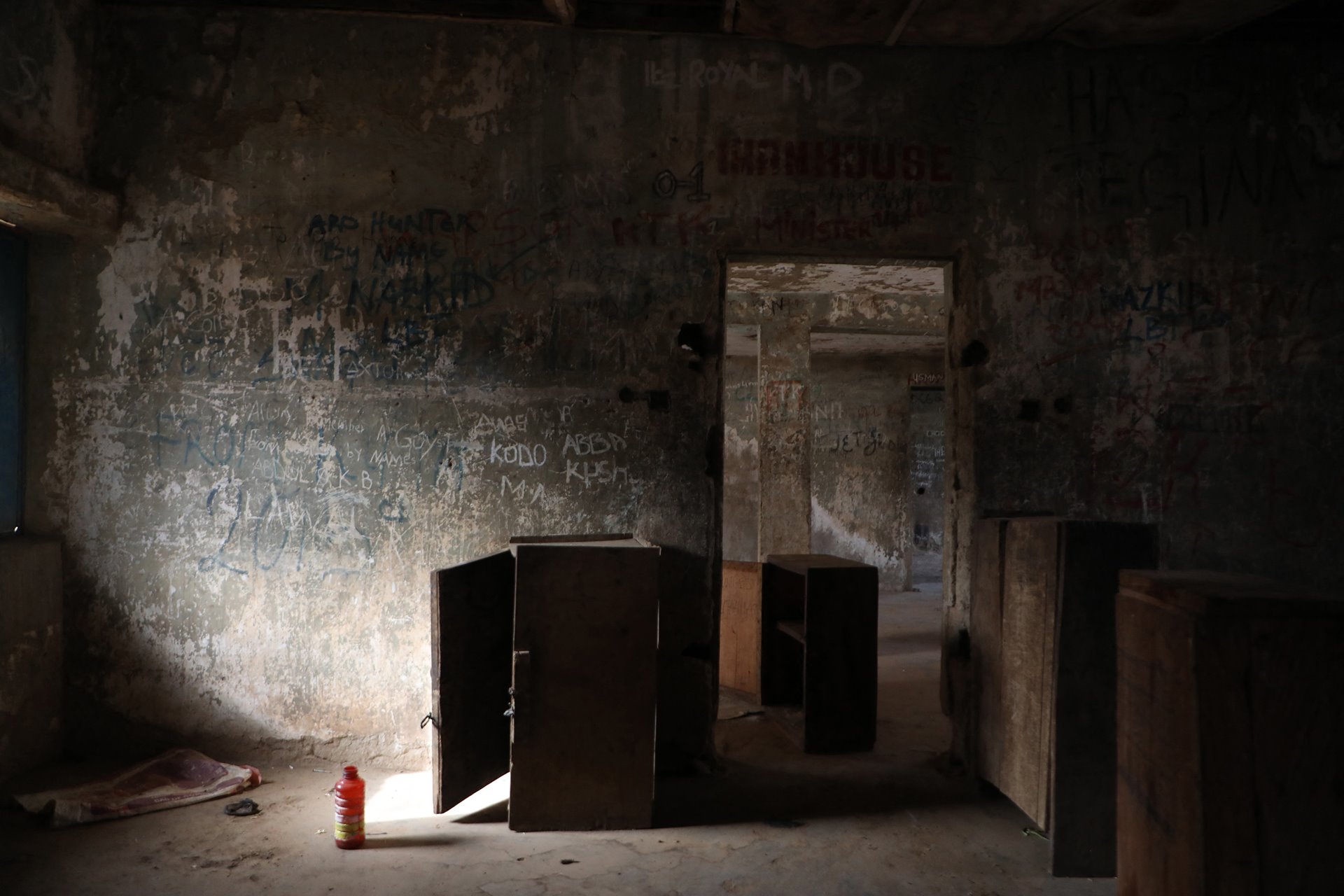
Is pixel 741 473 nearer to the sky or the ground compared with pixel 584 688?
nearer to the sky

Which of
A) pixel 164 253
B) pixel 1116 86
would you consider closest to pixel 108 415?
pixel 164 253

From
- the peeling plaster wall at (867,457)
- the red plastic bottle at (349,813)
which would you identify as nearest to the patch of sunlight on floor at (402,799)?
the red plastic bottle at (349,813)

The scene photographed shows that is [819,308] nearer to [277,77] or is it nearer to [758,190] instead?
[758,190]

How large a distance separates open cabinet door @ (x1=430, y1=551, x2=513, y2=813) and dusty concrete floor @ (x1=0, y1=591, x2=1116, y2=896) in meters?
0.20

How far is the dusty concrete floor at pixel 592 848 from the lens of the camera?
3.07m

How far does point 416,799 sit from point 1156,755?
2954mm

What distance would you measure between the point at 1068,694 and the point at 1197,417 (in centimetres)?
193

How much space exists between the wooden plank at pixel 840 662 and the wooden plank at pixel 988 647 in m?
0.70

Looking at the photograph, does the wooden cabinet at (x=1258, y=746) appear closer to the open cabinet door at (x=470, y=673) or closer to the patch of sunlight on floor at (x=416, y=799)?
the open cabinet door at (x=470, y=673)

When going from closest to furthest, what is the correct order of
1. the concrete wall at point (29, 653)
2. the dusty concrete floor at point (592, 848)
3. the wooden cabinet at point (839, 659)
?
the dusty concrete floor at point (592, 848), the concrete wall at point (29, 653), the wooden cabinet at point (839, 659)

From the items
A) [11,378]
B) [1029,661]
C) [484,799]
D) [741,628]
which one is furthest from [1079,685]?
[11,378]

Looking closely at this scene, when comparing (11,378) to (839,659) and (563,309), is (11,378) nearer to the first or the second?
(563,309)

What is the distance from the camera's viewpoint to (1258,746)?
74.1 inches

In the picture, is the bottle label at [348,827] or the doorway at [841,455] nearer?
the bottle label at [348,827]
